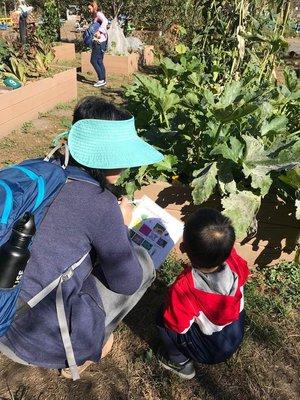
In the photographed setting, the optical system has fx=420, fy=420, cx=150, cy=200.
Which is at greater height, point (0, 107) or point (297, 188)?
point (297, 188)

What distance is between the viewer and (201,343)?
2006 mm

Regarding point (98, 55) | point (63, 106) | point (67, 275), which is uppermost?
point (67, 275)

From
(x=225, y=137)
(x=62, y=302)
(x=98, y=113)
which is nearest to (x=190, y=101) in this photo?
(x=225, y=137)

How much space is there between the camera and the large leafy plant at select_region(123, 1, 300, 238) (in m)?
2.37

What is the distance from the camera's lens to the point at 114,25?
10320 millimetres

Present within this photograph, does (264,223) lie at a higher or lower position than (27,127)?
higher

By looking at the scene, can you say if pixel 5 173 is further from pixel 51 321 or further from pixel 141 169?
pixel 141 169

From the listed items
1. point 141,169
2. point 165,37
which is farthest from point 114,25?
point 141,169

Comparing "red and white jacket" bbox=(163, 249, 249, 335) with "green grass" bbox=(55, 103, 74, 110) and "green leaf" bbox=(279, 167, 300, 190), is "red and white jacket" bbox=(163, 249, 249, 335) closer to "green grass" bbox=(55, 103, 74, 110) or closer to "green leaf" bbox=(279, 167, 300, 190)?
"green leaf" bbox=(279, 167, 300, 190)

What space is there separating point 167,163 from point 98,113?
1103 mm

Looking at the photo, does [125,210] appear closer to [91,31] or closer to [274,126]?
[274,126]

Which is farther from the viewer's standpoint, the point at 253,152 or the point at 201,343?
the point at 253,152

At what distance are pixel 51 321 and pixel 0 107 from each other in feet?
13.6

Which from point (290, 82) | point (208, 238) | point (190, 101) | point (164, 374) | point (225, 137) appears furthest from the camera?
point (290, 82)
